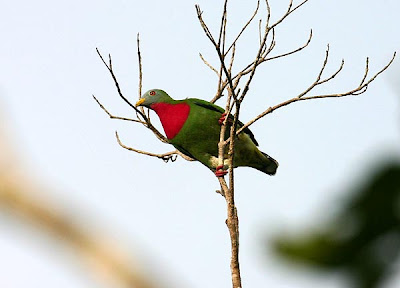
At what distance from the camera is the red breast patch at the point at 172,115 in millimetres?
6863

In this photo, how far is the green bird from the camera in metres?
6.62

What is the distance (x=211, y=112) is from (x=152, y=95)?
2.99 feet

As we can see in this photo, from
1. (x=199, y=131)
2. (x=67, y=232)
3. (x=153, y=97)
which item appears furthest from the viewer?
(x=153, y=97)

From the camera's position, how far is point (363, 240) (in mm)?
405

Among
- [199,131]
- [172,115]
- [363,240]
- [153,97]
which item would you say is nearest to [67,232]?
[363,240]

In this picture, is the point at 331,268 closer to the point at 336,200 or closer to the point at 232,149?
the point at 336,200

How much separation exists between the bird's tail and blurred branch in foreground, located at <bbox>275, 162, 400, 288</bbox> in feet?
22.6

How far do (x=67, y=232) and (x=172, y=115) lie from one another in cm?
667

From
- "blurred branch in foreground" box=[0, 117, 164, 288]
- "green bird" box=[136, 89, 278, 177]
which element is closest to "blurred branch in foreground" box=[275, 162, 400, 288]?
"blurred branch in foreground" box=[0, 117, 164, 288]

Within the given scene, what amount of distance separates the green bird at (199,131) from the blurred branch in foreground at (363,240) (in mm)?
5889

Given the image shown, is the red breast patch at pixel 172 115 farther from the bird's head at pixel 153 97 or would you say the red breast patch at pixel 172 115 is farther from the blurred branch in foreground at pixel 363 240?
the blurred branch in foreground at pixel 363 240

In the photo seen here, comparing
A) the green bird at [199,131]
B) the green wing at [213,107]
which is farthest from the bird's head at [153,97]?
the green wing at [213,107]

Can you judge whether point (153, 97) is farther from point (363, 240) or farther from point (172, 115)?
point (363, 240)

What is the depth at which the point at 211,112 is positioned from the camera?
6.74 metres
